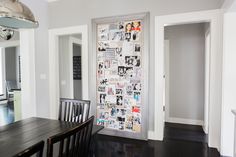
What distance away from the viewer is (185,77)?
3.97 metres

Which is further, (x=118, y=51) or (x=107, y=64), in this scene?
(x=107, y=64)

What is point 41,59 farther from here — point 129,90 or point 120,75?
point 129,90

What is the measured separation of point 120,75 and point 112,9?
1.33 metres

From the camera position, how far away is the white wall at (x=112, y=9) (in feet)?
9.18

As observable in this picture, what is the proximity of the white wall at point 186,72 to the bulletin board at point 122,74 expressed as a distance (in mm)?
1322

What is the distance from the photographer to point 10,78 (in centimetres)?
761

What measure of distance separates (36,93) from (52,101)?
44 cm

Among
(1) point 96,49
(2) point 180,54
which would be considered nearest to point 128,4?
(1) point 96,49

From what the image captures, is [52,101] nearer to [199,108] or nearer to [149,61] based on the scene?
[149,61]

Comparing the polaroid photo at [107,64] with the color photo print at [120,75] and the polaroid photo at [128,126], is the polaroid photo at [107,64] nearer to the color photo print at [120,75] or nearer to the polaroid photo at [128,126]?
the color photo print at [120,75]

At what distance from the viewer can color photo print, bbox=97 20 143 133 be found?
3123 millimetres

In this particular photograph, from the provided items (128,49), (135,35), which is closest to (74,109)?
(128,49)

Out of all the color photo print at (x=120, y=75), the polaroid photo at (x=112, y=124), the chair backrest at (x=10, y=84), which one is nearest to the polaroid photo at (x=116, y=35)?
the color photo print at (x=120, y=75)

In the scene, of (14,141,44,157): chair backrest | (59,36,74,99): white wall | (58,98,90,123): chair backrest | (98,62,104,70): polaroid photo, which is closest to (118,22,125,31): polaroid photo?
(98,62,104,70): polaroid photo
